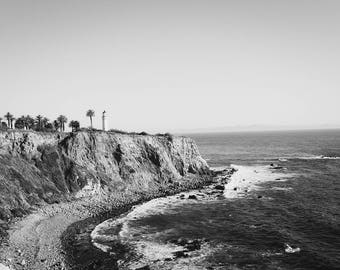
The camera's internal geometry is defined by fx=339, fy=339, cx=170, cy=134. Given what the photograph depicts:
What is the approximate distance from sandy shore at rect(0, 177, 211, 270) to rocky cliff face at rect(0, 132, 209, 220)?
2.81 metres

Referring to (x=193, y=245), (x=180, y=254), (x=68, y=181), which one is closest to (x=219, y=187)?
(x=68, y=181)

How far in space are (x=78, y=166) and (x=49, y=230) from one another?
850 inches

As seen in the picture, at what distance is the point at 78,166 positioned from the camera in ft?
222

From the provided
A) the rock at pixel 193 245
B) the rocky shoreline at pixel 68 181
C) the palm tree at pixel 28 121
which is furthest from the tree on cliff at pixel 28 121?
the rock at pixel 193 245

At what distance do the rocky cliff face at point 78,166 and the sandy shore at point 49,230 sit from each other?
2813mm

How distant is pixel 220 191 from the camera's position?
2943 inches

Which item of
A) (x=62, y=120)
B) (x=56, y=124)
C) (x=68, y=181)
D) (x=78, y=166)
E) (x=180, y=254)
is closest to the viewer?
(x=180, y=254)

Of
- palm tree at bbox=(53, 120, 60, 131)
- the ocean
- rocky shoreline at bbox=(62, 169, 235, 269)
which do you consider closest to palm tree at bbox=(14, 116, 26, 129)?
palm tree at bbox=(53, 120, 60, 131)

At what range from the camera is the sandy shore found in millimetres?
37906

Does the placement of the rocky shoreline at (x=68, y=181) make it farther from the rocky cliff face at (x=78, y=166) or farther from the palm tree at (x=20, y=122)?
the palm tree at (x=20, y=122)

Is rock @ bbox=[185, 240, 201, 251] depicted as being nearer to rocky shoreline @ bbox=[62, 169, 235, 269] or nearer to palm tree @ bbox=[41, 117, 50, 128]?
rocky shoreline @ bbox=[62, 169, 235, 269]

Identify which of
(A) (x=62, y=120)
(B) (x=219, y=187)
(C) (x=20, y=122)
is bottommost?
(B) (x=219, y=187)

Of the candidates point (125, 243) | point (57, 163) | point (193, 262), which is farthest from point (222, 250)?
point (57, 163)

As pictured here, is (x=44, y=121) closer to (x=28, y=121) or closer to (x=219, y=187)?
(x=28, y=121)
